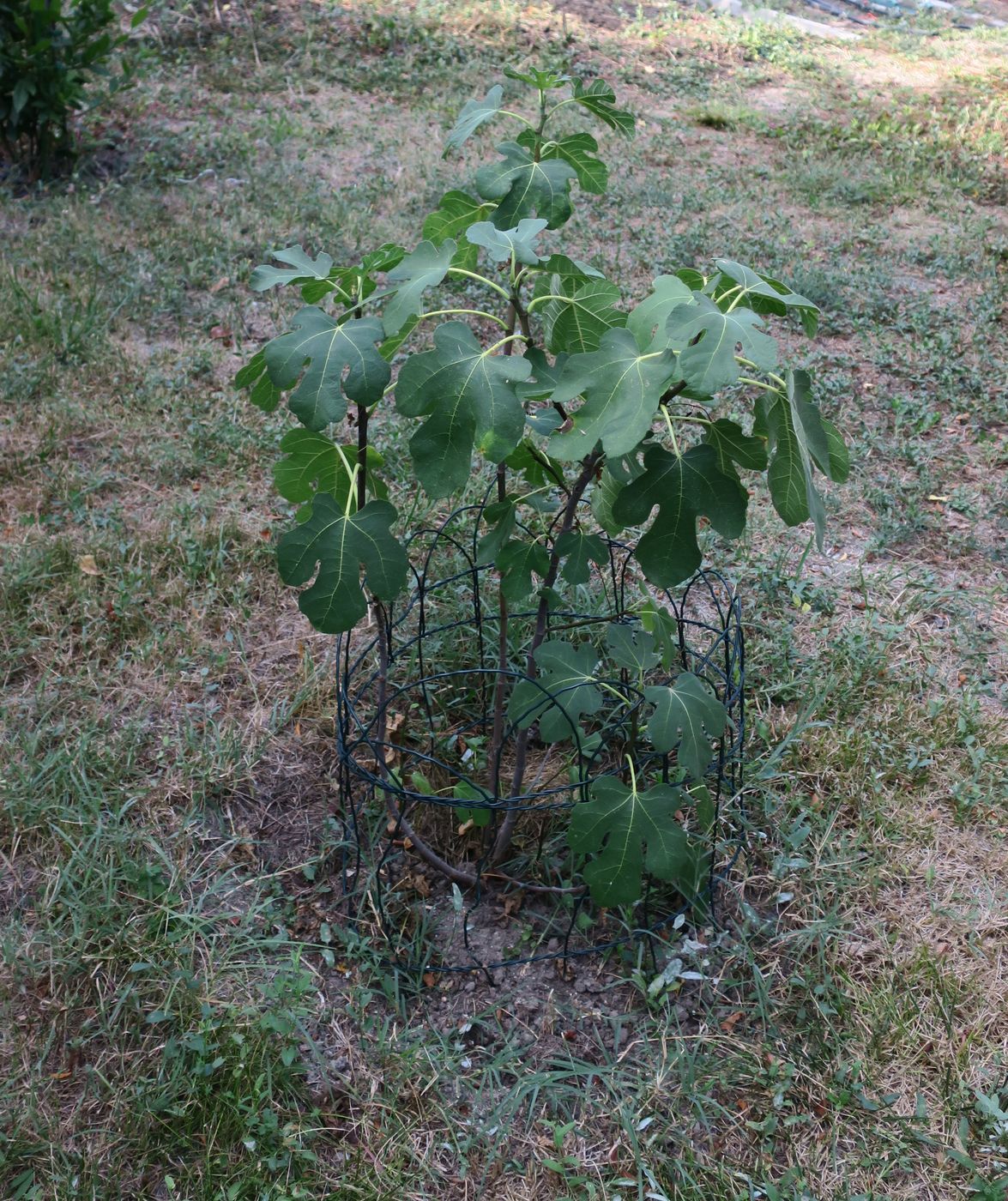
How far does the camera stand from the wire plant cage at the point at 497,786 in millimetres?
2029

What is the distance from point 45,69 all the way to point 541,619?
5.07 meters

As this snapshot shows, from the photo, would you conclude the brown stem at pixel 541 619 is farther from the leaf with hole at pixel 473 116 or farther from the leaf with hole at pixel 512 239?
the leaf with hole at pixel 473 116

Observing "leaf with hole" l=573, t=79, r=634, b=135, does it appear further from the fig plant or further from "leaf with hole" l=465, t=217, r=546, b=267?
"leaf with hole" l=465, t=217, r=546, b=267

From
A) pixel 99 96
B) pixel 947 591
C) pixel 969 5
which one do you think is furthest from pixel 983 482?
pixel 969 5

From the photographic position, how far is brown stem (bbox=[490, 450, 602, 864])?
69.2 inches

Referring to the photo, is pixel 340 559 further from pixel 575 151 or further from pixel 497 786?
pixel 575 151

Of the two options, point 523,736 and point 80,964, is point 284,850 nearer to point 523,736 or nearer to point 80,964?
point 80,964

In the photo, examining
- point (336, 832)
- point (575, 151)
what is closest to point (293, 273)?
point (575, 151)

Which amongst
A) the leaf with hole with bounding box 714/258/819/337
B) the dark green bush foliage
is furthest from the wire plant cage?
the dark green bush foliage

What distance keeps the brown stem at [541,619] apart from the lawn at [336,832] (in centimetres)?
19

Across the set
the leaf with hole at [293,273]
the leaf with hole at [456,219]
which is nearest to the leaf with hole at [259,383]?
the leaf with hole at [293,273]

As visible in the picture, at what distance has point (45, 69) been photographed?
527 centimetres

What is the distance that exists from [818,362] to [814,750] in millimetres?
2374

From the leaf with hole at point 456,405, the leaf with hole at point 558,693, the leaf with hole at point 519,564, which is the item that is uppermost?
the leaf with hole at point 456,405
